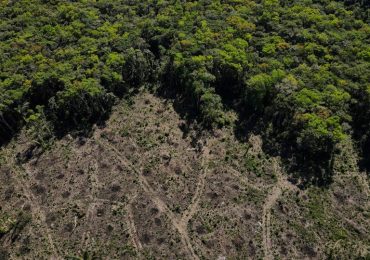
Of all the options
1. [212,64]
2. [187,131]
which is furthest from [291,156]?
[212,64]

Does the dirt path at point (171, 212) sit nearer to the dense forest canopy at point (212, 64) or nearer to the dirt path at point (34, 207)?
the dense forest canopy at point (212, 64)

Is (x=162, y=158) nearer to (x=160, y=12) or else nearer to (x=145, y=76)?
(x=145, y=76)

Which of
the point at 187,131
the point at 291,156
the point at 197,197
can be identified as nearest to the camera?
the point at 197,197

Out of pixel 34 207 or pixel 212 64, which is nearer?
pixel 34 207

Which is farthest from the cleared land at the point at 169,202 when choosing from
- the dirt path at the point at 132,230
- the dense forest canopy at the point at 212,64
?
the dense forest canopy at the point at 212,64

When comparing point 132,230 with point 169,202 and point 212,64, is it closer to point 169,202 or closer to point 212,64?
point 169,202

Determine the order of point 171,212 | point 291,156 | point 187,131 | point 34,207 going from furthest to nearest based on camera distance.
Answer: point 187,131
point 291,156
point 34,207
point 171,212
